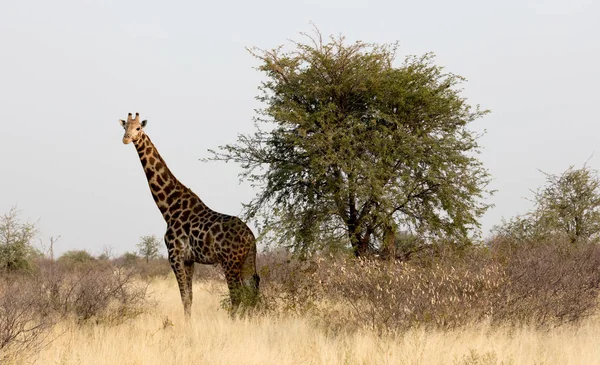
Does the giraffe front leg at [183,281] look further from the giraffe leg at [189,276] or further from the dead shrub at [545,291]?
the dead shrub at [545,291]

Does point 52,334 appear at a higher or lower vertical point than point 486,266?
lower

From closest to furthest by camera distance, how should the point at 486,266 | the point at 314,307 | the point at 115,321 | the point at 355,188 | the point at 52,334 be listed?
1. the point at 52,334
2. the point at 486,266
3. the point at 115,321
4. the point at 314,307
5. the point at 355,188

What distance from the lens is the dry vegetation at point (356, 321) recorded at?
27.9 ft

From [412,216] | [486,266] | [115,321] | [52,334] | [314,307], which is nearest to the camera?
[52,334]

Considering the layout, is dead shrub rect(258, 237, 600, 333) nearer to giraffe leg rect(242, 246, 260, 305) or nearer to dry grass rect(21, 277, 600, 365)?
dry grass rect(21, 277, 600, 365)

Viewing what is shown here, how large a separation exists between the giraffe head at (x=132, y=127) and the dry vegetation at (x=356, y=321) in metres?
2.83

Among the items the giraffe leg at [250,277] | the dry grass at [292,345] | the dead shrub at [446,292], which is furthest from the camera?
the giraffe leg at [250,277]

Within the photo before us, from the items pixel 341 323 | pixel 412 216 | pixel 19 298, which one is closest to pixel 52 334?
pixel 19 298

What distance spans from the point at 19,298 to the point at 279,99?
9.74m

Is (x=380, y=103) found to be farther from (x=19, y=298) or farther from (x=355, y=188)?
(x=19, y=298)

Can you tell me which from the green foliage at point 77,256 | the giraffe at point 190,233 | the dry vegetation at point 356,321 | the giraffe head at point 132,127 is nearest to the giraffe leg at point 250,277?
the giraffe at point 190,233

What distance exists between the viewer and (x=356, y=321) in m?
10.4

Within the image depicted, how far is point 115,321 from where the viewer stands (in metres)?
11.9

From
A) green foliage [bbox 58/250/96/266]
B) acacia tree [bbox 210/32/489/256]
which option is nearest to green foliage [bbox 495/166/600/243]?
acacia tree [bbox 210/32/489/256]
